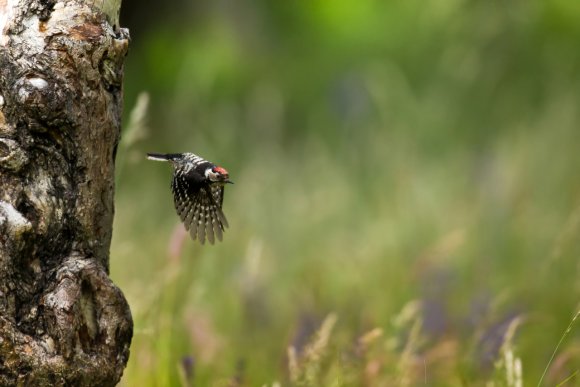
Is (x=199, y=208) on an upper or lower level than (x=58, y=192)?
upper

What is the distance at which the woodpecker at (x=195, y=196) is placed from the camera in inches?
125

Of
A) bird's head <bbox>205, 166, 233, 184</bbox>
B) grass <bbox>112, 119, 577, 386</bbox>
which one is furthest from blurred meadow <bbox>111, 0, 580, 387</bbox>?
bird's head <bbox>205, 166, 233, 184</bbox>

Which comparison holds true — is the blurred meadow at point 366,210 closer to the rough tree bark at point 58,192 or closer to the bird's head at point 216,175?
the bird's head at point 216,175

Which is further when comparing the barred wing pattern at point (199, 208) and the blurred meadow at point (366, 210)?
the blurred meadow at point (366, 210)

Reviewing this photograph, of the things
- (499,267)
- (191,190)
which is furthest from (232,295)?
(191,190)

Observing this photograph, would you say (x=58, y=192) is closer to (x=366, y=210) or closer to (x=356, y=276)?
(x=356, y=276)

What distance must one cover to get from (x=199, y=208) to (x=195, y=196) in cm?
5

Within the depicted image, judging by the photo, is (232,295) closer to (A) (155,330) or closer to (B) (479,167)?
(A) (155,330)

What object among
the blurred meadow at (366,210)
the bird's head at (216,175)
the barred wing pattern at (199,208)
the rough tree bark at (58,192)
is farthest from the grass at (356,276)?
the rough tree bark at (58,192)

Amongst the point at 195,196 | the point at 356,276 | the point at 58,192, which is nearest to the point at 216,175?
the point at 195,196

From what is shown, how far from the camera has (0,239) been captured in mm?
2506

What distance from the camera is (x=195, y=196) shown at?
3.32 meters

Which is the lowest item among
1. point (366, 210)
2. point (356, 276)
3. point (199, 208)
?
point (199, 208)

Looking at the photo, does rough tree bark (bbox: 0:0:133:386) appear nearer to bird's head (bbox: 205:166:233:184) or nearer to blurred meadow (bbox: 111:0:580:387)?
bird's head (bbox: 205:166:233:184)
